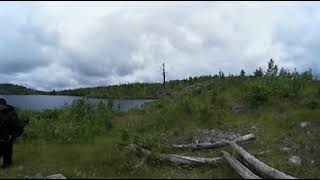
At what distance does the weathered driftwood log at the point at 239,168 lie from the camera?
42.5ft

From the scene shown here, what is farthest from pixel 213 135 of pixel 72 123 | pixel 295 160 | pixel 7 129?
pixel 7 129

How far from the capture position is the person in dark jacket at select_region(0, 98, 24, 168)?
48.8ft

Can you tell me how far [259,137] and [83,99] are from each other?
29.4ft

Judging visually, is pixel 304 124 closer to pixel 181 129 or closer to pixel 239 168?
pixel 181 129

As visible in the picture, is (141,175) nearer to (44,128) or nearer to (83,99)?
(44,128)

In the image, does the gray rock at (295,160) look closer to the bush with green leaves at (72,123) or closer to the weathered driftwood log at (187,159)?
the weathered driftwood log at (187,159)

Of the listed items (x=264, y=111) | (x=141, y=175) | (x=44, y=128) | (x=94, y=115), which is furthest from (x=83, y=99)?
(x=141, y=175)

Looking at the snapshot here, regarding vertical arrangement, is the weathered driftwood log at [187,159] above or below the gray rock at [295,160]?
above

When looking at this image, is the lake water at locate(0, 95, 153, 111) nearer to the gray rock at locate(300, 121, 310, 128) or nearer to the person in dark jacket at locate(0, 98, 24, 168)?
the person in dark jacket at locate(0, 98, 24, 168)

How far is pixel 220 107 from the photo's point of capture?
24203mm

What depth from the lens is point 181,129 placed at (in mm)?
21156

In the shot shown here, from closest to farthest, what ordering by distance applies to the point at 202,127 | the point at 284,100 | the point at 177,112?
1. the point at 202,127
2. the point at 177,112
3. the point at 284,100

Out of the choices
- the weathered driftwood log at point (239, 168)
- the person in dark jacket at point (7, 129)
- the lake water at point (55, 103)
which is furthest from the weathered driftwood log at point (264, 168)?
the lake water at point (55, 103)

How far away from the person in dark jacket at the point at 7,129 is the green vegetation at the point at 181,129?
0.51 metres
